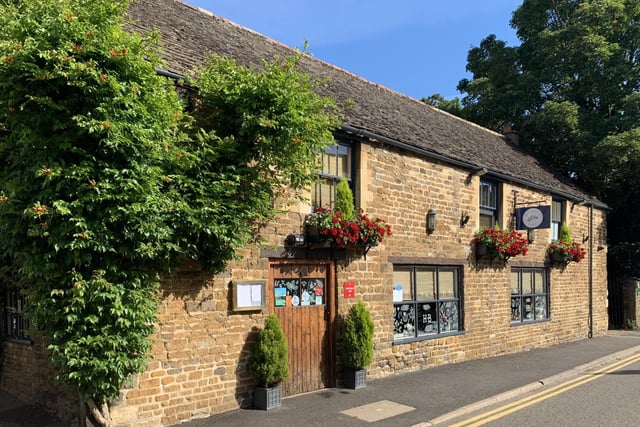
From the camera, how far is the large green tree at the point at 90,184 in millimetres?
5512

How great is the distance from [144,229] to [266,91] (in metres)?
2.53

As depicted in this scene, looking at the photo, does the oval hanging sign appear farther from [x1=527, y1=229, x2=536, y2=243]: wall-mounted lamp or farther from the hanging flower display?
the hanging flower display

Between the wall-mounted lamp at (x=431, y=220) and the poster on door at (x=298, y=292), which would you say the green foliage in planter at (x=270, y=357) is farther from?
the wall-mounted lamp at (x=431, y=220)

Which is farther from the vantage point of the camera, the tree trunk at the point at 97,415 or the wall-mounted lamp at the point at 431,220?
the wall-mounted lamp at the point at 431,220

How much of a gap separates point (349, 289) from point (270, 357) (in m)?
2.43

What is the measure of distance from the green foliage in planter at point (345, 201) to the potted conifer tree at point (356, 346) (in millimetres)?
1628

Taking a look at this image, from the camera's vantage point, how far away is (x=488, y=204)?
14141 mm

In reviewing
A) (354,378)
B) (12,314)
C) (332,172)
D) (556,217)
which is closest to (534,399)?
(354,378)

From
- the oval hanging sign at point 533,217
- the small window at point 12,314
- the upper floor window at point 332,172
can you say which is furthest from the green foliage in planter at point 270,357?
the oval hanging sign at point 533,217

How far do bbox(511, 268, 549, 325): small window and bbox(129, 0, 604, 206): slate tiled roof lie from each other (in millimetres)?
2643

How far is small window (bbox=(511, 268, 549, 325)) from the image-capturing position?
14.8m

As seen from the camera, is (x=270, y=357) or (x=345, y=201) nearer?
(x=270, y=357)

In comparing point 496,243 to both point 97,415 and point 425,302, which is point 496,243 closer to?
point 425,302

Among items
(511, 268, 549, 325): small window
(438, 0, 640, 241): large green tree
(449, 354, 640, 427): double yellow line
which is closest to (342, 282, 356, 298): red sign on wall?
(449, 354, 640, 427): double yellow line
